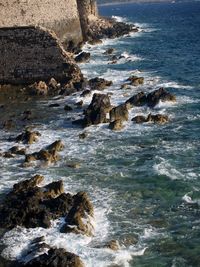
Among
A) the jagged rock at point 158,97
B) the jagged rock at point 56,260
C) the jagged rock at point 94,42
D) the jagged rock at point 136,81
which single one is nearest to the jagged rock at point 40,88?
the jagged rock at point 136,81

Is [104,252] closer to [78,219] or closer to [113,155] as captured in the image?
[78,219]

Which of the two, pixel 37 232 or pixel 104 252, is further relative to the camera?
pixel 37 232

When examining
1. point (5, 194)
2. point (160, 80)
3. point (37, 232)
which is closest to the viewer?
point (37, 232)

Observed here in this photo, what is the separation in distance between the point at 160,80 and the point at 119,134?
1108 centimetres

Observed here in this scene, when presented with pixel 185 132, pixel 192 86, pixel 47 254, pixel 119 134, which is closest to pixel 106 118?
pixel 119 134

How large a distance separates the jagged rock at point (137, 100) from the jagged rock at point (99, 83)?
3.91m

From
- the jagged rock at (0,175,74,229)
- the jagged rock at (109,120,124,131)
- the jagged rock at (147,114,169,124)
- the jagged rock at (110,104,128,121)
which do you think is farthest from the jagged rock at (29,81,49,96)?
the jagged rock at (0,175,74,229)

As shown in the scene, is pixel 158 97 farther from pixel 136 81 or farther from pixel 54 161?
pixel 54 161

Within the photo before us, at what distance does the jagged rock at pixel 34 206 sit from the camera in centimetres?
1465

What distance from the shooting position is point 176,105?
25875 mm

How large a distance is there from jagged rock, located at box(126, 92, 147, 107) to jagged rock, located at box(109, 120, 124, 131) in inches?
126

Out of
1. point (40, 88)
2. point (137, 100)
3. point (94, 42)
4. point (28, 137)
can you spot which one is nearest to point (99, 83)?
point (40, 88)

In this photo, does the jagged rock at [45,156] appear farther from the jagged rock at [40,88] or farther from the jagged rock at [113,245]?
the jagged rock at [40,88]

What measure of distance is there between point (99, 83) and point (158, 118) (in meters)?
7.73
